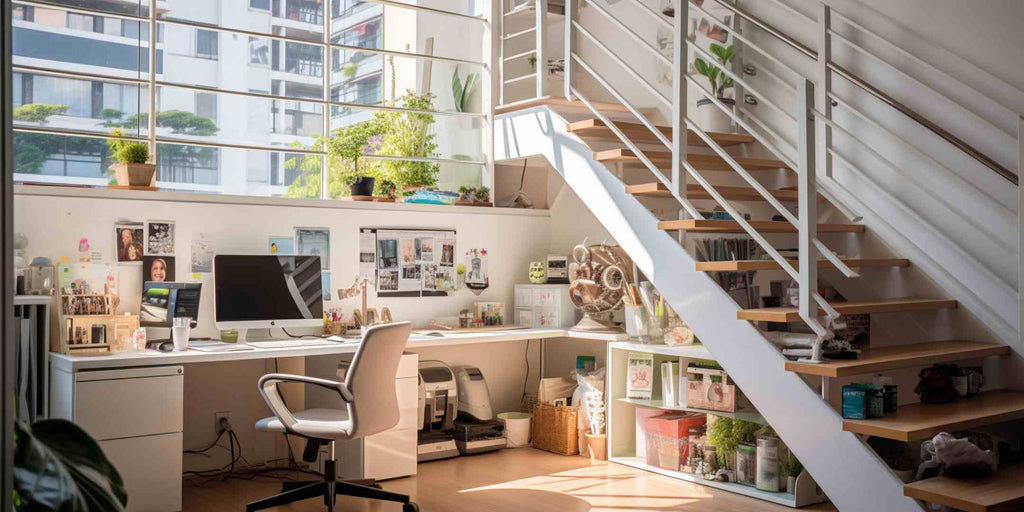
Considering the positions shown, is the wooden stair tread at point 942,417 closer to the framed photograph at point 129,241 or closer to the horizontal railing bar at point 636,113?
the horizontal railing bar at point 636,113

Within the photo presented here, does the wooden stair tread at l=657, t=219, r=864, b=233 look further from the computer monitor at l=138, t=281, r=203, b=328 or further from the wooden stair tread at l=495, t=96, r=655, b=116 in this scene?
the computer monitor at l=138, t=281, r=203, b=328

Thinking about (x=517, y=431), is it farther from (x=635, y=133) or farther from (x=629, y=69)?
(x=629, y=69)

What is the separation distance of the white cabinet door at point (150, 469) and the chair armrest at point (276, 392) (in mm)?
477

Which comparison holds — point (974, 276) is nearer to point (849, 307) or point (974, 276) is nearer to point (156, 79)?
point (849, 307)

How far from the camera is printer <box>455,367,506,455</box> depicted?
16.6ft

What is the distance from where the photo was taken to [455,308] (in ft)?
17.9

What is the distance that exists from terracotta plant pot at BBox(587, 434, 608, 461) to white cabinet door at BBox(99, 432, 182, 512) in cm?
218

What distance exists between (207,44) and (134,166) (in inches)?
118

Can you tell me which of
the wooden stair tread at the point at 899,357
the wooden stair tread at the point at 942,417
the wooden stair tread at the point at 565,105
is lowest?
the wooden stair tread at the point at 942,417

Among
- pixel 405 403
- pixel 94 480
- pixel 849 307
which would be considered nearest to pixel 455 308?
pixel 405 403

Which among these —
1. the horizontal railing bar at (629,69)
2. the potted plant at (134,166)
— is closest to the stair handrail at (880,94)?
the horizontal railing bar at (629,69)

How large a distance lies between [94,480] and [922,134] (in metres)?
3.71

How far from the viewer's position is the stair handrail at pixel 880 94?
12.2 ft

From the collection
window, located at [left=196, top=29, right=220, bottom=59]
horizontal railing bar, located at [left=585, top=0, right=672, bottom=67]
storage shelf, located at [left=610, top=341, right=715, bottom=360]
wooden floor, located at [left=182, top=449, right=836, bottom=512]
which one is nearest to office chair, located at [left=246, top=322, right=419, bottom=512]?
wooden floor, located at [left=182, top=449, right=836, bottom=512]
